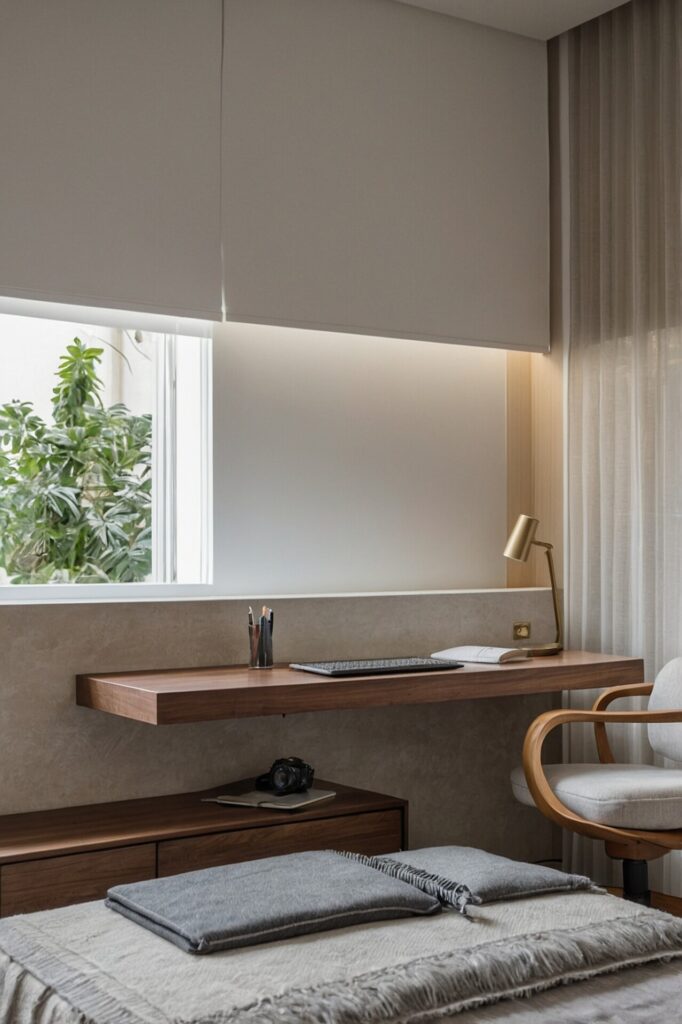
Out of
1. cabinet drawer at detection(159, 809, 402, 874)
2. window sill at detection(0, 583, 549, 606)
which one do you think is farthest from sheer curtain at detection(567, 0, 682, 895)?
cabinet drawer at detection(159, 809, 402, 874)

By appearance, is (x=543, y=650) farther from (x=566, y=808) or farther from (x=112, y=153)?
(x=112, y=153)

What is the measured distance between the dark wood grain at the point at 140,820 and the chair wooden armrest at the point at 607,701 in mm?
727

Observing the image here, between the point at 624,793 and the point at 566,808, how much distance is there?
173 millimetres

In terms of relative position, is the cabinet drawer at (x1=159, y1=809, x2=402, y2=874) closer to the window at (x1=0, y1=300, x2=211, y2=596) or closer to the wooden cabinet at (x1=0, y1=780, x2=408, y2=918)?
the wooden cabinet at (x1=0, y1=780, x2=408, y2=918)

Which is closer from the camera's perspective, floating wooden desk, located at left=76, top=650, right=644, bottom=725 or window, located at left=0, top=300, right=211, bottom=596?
floating wooden desk, located at left=76, top=650, right=644, bottom=725

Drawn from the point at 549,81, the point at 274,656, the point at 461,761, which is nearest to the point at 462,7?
the point at 549,81

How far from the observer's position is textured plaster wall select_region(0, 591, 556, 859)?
9.93ft

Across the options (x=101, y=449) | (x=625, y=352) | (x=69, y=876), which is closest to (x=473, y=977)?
(x=69, y=876)

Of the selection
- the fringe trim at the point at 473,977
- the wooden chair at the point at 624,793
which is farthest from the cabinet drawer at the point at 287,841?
the fringe trim at the point at 473,977

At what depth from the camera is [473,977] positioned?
1.64 meters

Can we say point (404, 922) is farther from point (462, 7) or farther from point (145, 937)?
point (462, 7)

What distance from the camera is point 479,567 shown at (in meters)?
Answer: 4.05

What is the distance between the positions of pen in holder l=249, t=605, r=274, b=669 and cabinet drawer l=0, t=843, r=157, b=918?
2.09ft

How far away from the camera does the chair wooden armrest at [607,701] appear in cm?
342
